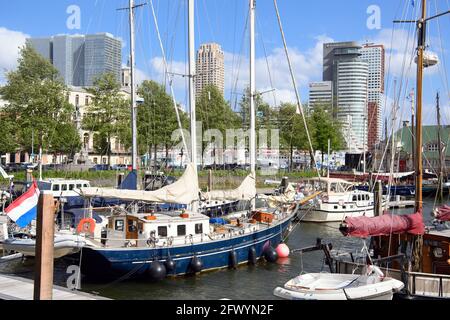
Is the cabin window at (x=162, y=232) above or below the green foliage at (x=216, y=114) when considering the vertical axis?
below

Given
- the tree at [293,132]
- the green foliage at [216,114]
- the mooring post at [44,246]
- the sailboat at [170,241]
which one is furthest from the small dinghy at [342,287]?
the tree at [293,132]

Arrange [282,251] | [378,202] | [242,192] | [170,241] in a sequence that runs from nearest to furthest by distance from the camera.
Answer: [378,202] < [170,241] < [282,251] < [242,192]

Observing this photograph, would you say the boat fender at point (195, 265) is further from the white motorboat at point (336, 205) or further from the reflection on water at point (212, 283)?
the white motorboat at point (336, 205)

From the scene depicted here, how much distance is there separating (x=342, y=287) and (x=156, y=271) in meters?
9.88

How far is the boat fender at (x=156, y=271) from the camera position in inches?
954

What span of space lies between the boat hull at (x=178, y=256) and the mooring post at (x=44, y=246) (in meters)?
9.96

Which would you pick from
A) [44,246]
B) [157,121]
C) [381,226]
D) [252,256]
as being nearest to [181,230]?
[252,256]

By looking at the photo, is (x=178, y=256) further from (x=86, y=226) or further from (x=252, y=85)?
(x=252, y=85)

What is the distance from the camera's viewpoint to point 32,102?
57.7 meters

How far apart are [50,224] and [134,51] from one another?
28048 millimetres

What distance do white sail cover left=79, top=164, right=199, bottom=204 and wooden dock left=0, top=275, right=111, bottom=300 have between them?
9317 mm
